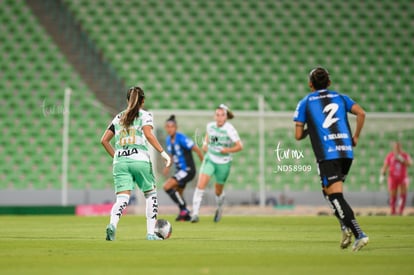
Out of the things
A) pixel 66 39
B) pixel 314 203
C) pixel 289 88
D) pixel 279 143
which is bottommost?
pixel 314 203

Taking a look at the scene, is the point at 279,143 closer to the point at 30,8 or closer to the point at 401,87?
the point at 401,87

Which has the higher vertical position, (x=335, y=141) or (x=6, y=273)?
(x=335, y=141)

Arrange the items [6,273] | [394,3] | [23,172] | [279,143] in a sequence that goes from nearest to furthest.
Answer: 1. [6,273]
2. [279,143]
3. [23,172]
4. [394,3]

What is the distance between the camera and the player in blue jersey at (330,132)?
9.02 metres

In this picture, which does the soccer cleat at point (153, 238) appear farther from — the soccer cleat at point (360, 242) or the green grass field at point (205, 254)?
the soccer cleat at point (360, 242)

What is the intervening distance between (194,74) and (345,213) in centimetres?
1774

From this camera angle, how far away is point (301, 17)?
27719 millimetres

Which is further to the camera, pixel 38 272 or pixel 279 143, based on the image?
pixel 279 143

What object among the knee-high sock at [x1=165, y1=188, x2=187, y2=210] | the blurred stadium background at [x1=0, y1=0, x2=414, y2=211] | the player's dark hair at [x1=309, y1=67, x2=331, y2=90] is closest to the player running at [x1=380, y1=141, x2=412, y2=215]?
the blurred stadium background at [x1=0, y1=0, x2=414, y2=211]

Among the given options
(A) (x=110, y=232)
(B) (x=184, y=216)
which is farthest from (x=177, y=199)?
(A) (x=110, y=232)

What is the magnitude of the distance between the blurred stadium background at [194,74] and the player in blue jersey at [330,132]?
1302 centimetres

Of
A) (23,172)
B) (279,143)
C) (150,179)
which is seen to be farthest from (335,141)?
(23,172)

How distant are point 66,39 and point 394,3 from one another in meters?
11.5

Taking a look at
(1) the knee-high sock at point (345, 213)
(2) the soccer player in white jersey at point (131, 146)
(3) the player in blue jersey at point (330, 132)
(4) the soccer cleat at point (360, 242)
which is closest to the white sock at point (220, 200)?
(2) the soccer player in white jersey at point (131, 146)
